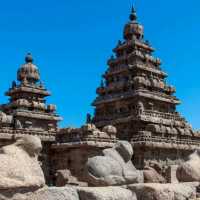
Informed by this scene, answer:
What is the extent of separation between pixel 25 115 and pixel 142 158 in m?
14.0

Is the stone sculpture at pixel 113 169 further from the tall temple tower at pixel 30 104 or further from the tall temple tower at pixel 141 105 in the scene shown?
the tall temple tower at pixel 30 104

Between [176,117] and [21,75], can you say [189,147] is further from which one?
[21,75]

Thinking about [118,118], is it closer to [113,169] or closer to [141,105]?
[141,105]

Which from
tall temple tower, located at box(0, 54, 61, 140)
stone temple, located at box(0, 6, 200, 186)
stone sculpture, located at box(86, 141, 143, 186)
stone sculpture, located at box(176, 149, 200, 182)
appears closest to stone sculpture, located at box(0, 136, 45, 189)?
stone sculpture, located at box(86, 141, 143, 186)

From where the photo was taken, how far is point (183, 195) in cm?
847

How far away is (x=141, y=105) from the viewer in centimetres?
3975

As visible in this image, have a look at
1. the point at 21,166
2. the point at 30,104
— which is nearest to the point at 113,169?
the point at 21,166

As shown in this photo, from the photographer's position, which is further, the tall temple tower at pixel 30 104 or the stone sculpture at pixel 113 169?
the tall temple tower at pixel 30 104

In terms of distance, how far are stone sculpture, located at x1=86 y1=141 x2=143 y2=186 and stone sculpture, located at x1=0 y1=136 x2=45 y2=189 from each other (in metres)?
1.80

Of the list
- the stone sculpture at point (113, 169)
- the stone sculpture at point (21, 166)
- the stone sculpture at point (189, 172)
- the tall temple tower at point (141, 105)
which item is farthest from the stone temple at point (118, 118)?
the stone sculpture at point (21, 166)

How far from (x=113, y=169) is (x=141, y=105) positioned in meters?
31.5

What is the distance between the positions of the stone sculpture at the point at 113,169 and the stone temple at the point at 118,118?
20.5m

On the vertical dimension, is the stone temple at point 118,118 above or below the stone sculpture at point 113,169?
above

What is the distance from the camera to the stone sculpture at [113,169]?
8.21m
